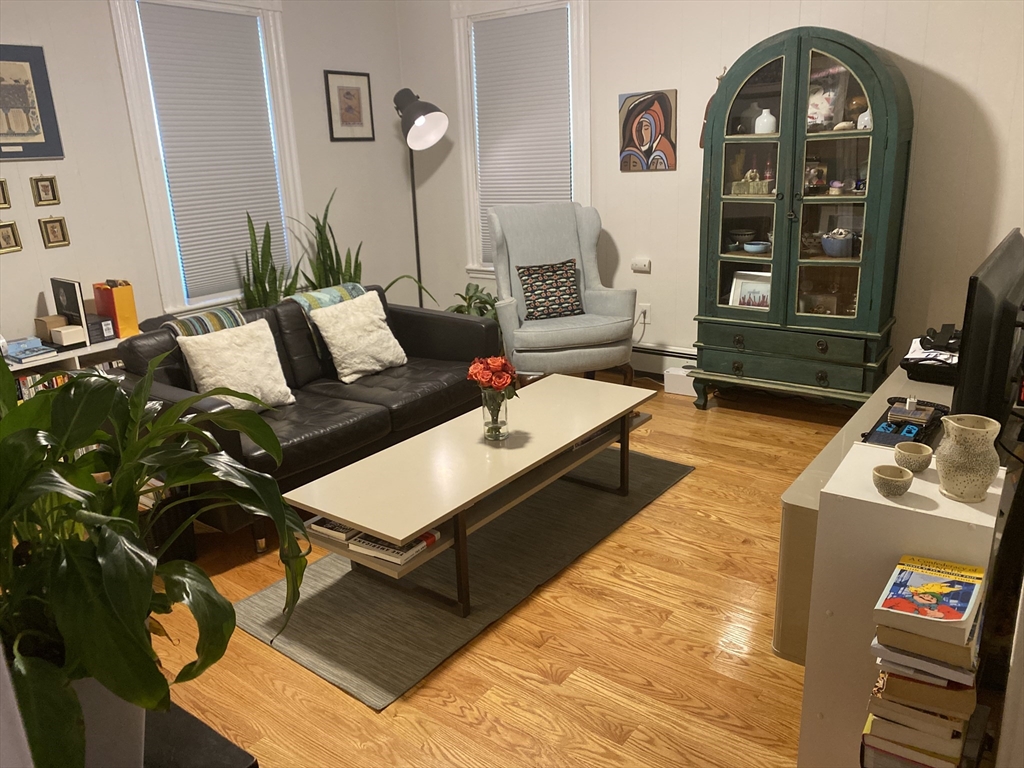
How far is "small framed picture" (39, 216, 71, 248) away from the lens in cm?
360

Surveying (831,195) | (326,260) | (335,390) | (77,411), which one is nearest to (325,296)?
(335,390)

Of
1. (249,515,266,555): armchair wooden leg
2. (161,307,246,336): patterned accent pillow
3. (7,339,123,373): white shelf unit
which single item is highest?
(161,307,246,336): patterned accent pillow

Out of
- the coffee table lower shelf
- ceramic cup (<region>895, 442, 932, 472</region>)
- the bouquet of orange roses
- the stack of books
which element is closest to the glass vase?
the bouquet of orange roses

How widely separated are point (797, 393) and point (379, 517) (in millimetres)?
2460

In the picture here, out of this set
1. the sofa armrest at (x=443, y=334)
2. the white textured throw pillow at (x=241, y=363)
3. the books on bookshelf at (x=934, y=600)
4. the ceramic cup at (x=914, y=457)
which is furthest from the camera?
the sofa armrest at (x=443, y=334)

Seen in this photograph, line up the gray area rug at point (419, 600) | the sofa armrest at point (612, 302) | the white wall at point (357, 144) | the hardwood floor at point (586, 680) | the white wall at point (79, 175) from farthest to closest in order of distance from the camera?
1. the white wall at point (357, 144)
2. the sofa armrest at point (612, 302)
3. the white wall at point (79, 175)
4. the gray area rug at point (419, 600)
5. the hardwood floor at point (586, 680)

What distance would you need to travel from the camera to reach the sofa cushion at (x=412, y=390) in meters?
3.50

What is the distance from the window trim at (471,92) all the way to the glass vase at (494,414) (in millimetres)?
2308

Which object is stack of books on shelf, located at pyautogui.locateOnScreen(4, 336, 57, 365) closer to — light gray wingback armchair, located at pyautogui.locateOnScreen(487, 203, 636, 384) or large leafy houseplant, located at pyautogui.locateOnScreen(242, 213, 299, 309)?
large leafy houseplant, located at pyautogui.locateOnScreen(242, 213, 299, 309)

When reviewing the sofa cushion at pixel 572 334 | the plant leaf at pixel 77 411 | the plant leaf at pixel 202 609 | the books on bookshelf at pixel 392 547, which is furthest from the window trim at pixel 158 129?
the plant leaf at pixel 202 609

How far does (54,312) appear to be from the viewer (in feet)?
12.0

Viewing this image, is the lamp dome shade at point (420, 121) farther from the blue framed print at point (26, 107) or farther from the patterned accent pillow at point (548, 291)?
the blue framed print at point (26, 107)

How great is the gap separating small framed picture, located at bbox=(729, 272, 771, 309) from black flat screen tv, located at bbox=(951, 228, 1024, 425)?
77.3 inches

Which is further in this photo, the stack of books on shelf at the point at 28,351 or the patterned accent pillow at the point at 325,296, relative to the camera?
the patterned accent pillow at the point at 325,296
